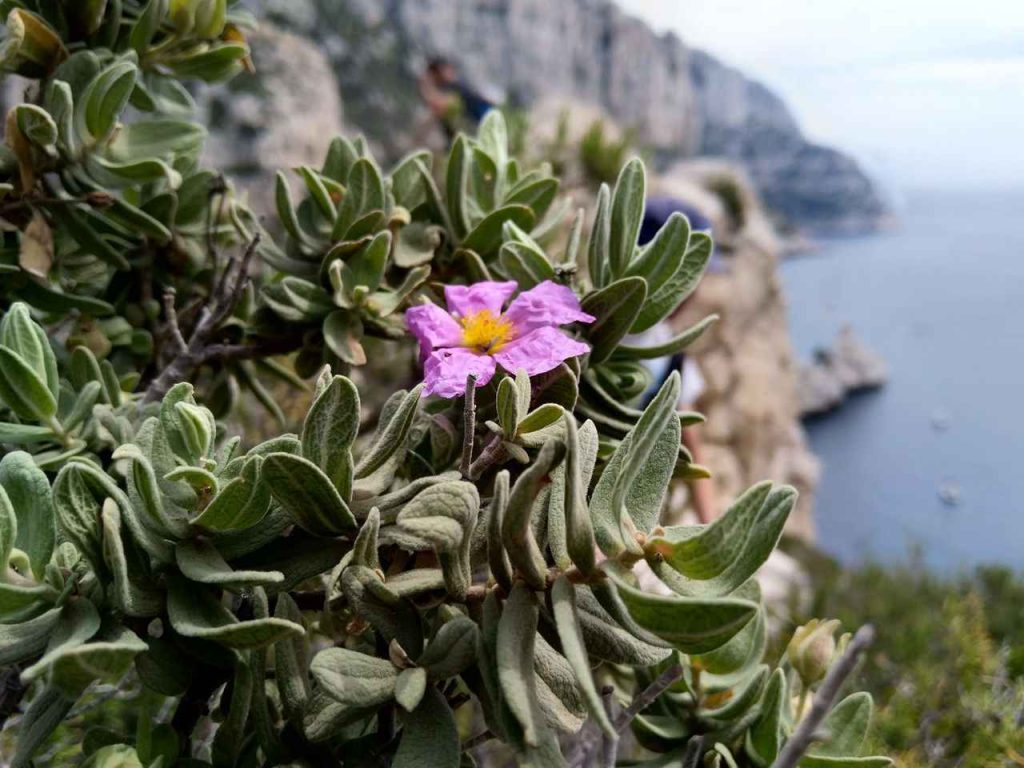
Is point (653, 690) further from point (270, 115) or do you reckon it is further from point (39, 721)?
point (270, 115)

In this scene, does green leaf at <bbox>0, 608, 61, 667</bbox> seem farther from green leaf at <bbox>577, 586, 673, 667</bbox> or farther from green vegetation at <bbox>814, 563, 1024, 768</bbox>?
green vegetation at <bbox>814, 563, 1024, 768</bbox>

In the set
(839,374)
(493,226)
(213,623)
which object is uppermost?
(493,226)

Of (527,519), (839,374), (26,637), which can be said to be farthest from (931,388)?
(26,637)

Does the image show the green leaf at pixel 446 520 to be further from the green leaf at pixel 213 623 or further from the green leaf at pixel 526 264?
the green leaf at pixel 526 264

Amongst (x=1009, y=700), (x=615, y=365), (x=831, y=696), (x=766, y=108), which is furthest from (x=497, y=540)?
(x=766, y=108)

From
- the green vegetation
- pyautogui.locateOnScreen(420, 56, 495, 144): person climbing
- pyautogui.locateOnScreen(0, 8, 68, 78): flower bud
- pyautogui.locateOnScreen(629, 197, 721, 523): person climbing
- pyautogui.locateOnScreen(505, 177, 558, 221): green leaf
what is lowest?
the green vegetation

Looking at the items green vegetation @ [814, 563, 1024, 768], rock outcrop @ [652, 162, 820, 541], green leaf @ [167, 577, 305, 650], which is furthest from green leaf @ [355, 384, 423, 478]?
rock outcrop @ [652, 162, 820, 541]
